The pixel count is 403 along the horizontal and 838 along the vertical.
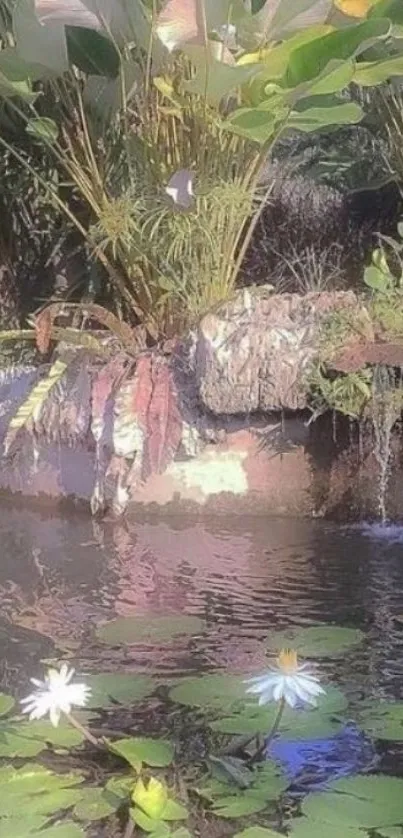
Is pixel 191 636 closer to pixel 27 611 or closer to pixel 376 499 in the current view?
pixel 27 611

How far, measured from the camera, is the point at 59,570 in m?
3.55

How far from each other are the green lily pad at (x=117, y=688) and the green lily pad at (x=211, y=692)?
6 cm

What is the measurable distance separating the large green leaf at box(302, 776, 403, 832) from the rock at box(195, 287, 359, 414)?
2.18 metres

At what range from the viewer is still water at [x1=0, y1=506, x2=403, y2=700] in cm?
259

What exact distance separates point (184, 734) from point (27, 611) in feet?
3.30

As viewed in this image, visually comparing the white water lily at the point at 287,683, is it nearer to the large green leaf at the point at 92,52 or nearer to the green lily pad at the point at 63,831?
the green lily pad at the point at 63,831

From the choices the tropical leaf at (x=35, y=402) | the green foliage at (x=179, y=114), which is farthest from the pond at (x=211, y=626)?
the green foliage at (x=179, y=114)

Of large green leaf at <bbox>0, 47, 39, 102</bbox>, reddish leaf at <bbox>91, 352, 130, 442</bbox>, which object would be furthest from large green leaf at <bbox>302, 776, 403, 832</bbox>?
large green leaf at <bbox>0, 47, 39, 102</bbox>

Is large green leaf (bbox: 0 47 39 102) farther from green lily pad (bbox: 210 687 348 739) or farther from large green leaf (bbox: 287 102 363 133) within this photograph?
green lily pad (bbox: 210 687 348 739)

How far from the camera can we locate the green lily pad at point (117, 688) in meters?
2.29

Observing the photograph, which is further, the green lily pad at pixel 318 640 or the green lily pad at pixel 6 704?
the green lily pad at pixel 318 640

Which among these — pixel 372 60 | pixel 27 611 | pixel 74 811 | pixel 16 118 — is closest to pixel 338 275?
pixel 372 60

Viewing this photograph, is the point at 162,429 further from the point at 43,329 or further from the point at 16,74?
the point at 16,74

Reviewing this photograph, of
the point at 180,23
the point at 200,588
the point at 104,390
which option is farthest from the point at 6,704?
the point at 180,23
